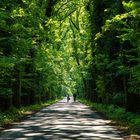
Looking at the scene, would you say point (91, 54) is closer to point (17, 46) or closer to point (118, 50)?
point (118, 50)

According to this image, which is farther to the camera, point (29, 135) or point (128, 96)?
point (128, 96)

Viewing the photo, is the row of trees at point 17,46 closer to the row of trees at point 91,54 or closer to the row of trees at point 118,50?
the row of trees at point 91,54

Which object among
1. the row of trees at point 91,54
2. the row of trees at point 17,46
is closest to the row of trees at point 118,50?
the row of trees at point 91,54

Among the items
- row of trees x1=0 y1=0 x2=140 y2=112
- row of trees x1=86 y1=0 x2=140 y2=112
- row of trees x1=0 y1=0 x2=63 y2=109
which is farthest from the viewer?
row of trees x1=0 y1=0 x2=63 y2=109

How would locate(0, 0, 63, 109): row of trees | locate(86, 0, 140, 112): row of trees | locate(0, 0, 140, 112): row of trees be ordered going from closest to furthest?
locate(86, 0, 140, 112): row of trees, locate(0, 0, 140, 112): row of trees, locate(0, 0, 63, 109): row of trees

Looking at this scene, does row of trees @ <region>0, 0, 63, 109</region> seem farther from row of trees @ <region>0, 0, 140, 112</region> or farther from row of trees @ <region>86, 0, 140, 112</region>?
row of trees @ <region>86, 0, 140, 112</region>

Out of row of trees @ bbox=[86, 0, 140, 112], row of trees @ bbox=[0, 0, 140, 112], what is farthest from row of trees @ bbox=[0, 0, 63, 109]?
row of trees @ bbox=[86, 0, 140, 112]

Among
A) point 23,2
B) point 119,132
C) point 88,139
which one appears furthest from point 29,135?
point 23,2

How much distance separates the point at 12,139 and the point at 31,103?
1178 inches

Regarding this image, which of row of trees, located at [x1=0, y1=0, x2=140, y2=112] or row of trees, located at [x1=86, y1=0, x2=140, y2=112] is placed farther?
row of trees, located at [x1=0, y1=0, x2=140, y2=112]

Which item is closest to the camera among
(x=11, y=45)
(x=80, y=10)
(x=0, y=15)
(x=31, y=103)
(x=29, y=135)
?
(x=29, y=135)

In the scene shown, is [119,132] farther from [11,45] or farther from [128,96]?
[11,45]

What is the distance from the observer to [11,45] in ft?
78.2

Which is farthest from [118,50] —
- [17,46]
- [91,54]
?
[91,54]
